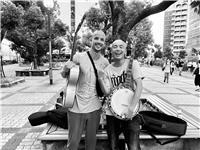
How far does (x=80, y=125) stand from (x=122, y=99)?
613mm

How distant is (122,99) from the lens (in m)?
2.26

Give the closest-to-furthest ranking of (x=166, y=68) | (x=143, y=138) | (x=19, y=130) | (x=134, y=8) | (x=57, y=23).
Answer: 1. (x=143, y=138)
2. (x=19, y=130)
3. (x=166, y=68)
4. (x=134, y=8)
5. (x=57, y=23)

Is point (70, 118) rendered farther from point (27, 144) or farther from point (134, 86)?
point (27, 144)

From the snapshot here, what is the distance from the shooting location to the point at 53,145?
2811 millimetres

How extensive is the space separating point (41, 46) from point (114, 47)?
17.9 meters

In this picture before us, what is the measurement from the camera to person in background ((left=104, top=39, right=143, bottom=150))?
2203 millimetres

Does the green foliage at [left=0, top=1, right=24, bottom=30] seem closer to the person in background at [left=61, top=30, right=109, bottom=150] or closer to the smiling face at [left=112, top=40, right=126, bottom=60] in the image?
the person in background at [left=61, top=30, right=109, bottom=150]

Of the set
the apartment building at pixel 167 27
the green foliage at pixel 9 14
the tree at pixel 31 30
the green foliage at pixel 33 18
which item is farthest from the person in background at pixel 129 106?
the apartment building at pixel 167 27

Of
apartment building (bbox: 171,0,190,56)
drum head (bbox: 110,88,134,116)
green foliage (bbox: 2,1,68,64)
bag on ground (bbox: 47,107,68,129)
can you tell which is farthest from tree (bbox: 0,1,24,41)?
apartment building (bbox: 171,0,190,56)

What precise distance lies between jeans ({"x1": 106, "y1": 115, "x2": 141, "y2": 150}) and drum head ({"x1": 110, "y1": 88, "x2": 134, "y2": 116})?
17cm

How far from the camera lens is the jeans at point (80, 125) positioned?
221 centimetres

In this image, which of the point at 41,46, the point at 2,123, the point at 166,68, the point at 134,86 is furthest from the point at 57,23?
the point at 134,86

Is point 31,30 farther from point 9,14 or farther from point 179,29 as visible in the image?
point 179,29

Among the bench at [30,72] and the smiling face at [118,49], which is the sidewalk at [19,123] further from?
the bench at [30,72]
